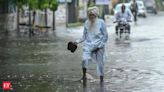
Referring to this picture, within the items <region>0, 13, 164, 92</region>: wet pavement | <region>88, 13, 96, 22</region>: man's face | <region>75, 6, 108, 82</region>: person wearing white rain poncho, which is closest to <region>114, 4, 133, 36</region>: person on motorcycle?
<region>0, 13, 164, 92</region>: wet pavement

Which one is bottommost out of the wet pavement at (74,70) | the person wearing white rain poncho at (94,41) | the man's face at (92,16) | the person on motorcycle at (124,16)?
the wet pavement at (74,70)

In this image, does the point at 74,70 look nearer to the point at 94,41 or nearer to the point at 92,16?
the point at 94,41

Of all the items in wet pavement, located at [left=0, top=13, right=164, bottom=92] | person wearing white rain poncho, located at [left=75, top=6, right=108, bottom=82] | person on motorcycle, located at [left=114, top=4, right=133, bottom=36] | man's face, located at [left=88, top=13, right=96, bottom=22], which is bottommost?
wet pavement, located at [left=0, top=13, right=164, bottom=92]

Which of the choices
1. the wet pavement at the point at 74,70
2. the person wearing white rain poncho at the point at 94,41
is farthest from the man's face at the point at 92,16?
the wet pavement at the point at 74,70

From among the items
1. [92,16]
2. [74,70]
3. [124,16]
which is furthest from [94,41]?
[124,16]

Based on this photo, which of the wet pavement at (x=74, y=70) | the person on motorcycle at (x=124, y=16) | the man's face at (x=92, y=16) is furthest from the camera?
the person on motorcycle at (x=124, y=16)

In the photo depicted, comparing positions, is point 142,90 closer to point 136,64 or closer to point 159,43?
point 136,64

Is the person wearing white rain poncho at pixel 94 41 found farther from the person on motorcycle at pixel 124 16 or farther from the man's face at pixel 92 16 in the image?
the person on motorcycle at pixel 124 16

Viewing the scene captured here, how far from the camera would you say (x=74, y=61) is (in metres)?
17.9

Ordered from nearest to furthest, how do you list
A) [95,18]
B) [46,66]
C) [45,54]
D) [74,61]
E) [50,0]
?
[95,18] < [46,66] < [74,61] < [45,54] < [50,0]

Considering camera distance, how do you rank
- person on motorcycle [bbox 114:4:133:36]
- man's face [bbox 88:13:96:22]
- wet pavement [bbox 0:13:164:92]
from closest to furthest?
wet pavement [bbox 0:13:164:92] < man's face [bbox 88:13:96:22] < person on motorcycle [bbox 114:4:133:36]

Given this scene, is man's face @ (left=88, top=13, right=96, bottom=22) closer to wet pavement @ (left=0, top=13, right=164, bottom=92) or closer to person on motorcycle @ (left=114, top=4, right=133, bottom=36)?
wet pavement @ (left=0, top=13, right=164, bottom=92)

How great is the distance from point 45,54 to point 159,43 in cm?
691

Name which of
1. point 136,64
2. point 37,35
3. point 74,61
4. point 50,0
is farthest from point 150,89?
point 50,0
